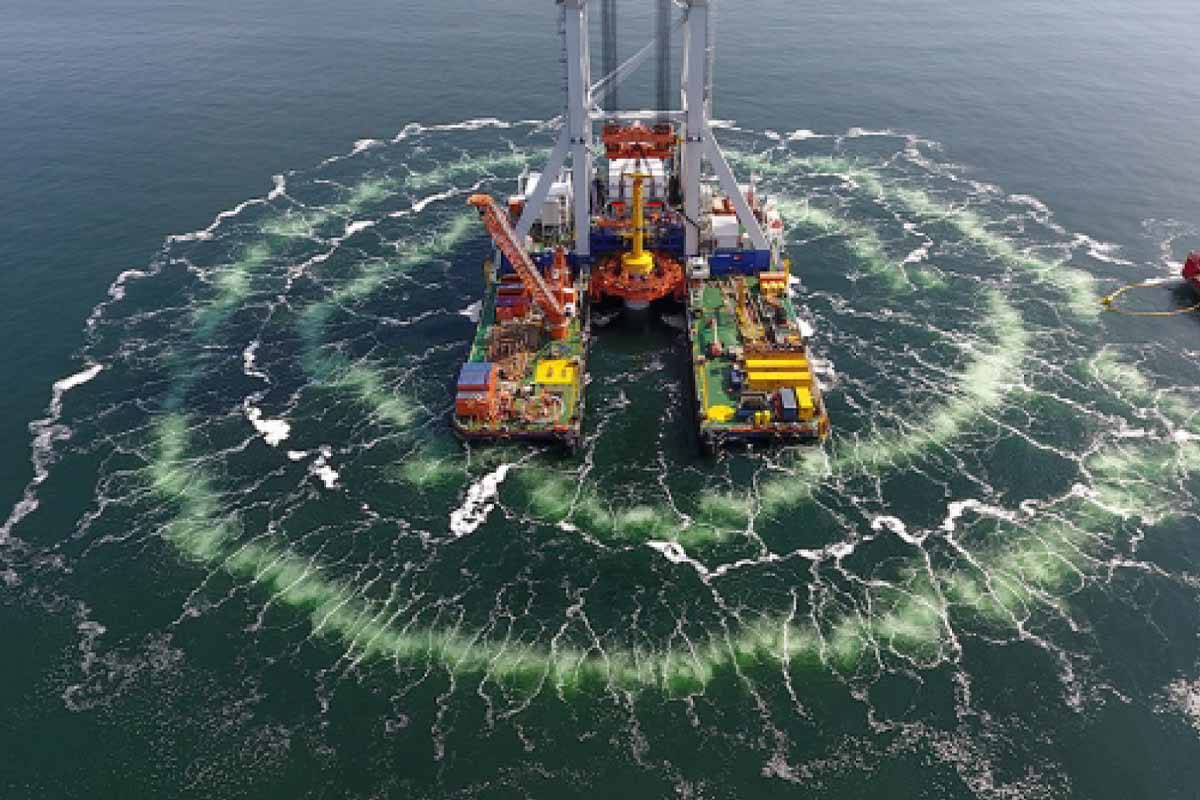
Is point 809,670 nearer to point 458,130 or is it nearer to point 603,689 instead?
point 603,689

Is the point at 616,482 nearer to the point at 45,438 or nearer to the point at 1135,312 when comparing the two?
the point at 45,438

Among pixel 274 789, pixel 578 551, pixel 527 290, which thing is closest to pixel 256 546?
pixel 274 789

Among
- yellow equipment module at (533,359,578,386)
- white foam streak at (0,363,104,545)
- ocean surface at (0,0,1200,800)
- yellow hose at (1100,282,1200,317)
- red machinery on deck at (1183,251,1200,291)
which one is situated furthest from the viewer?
red machinery on deck at (1183,251,1200,291)

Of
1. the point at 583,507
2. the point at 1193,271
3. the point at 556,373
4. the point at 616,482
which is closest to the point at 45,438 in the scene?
the point at 556,373

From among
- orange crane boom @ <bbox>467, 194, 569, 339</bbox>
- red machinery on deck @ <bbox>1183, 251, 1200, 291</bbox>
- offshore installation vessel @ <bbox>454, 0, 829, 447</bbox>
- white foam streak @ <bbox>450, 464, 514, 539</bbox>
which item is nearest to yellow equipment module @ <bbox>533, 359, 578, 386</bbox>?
offshore installation vessel @ <bbox>454, 0, 829, 447</bbox>

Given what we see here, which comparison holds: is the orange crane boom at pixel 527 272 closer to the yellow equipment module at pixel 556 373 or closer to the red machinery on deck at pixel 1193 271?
the yellow equipment module at pixel 556 373

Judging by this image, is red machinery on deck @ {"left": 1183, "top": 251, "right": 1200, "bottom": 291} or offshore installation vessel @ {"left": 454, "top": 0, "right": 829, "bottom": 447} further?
red machinery on deck @ {"left": 1183, "top": 251, "right": 1200, "bottom": 291}

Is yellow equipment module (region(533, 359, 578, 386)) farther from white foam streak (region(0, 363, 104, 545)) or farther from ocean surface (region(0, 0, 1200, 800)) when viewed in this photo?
white foam streak (region(0, 363, 104, 545))
